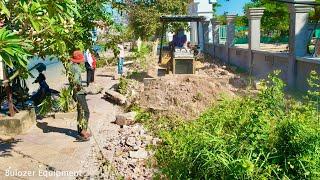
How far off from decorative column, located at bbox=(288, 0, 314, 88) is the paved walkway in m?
5.84

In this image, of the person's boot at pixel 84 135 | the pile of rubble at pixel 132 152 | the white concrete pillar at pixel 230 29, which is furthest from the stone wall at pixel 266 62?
the person's boot at pixel 84 135

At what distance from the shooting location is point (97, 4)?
942 cm

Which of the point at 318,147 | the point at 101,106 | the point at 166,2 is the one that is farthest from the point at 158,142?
the point at 166,2

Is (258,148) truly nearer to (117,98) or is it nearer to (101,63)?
(117,98)

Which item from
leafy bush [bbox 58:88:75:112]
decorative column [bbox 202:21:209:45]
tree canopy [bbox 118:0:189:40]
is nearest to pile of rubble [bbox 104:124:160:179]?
leafy bush [bbox 58:88:75:112]

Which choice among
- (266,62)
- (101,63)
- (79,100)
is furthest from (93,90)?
(101,63)

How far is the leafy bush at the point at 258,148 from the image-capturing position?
13.4ft

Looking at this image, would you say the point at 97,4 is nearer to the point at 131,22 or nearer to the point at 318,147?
the point at 318,147

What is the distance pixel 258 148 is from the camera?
171 inches

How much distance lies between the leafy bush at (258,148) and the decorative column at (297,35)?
8195 millimetres

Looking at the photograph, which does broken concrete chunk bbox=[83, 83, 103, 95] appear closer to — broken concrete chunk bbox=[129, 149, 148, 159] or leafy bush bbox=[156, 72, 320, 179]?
broken concrete chunk bbox=[129, 149, 148, 159]

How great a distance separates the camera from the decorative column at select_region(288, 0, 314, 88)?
12.8 m

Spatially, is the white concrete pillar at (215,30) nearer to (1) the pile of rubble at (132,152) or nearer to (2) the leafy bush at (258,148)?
(1) the pile of rubble at (132,152)

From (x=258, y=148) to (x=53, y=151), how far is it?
14.1 ft
